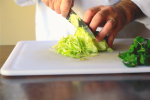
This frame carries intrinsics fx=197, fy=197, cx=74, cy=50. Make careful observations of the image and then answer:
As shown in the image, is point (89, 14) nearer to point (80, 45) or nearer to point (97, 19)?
point (97, 19)

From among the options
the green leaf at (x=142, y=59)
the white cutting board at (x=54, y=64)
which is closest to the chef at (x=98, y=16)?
the white cutting board at (x=54, y=64)

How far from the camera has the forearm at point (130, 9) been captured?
1.87 metres

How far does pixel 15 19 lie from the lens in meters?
3.84

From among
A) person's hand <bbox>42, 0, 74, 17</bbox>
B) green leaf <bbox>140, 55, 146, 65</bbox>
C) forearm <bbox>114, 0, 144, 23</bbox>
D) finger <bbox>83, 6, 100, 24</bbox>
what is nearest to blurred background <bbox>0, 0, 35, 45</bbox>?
person's hand <bbox>42, 0, 74, 17</bbox>

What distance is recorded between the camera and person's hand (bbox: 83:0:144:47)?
5.14ft

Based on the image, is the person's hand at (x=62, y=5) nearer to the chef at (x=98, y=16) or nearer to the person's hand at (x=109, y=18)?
the chef at (x=98, y=16)

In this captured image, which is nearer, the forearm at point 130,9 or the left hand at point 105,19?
the left hand at point 105,19

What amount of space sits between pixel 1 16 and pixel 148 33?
2737 millimetres

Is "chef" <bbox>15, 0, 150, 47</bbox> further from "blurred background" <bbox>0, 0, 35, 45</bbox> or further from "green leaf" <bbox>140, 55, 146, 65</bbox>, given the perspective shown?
"blurred background" <bbox>0, 0, 35, 45</bbox>

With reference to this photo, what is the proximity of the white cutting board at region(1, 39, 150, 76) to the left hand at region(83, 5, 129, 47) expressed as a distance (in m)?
0.17

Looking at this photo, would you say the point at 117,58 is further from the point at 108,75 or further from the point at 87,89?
the point at 87,89

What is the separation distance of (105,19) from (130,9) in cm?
40

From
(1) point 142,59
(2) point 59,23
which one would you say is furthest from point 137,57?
(2) point 59,23

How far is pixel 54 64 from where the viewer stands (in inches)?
52.6
